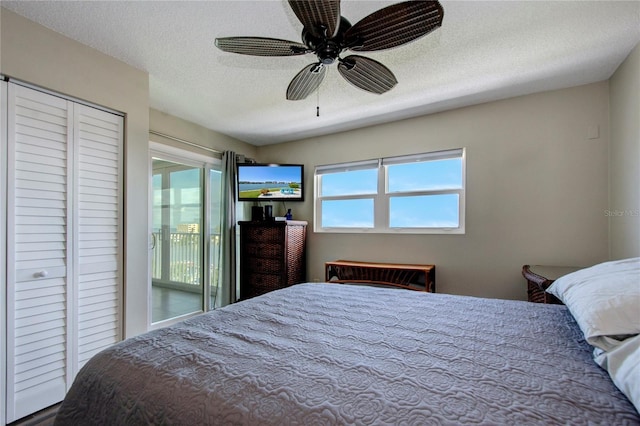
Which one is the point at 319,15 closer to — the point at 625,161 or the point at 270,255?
the point at 625,161

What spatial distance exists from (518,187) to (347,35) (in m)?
2.34

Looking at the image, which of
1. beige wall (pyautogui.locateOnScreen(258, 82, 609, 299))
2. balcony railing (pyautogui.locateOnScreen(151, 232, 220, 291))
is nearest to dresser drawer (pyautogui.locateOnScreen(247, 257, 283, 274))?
balcony railing (pyautogui.locateOnScreen(151, 232, 220, 291))

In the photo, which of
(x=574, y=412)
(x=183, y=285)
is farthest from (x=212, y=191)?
(x=574, y=412)

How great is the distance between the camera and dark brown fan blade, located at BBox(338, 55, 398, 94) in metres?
1.62

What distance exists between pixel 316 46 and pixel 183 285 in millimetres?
3198

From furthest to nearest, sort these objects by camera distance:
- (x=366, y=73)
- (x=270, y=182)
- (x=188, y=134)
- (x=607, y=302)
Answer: (x=270, y=182) → (x=188, y=134) → (x=366, y=73) → (x=607, y=302)

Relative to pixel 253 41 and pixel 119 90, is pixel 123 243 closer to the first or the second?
pixel 119 90

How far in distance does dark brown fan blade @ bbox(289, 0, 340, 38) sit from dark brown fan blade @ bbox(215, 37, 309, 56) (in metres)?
0.15

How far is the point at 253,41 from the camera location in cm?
143

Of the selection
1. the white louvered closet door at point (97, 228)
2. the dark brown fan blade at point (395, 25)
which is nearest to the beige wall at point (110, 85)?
the white louvered closet door at point (97, 228)

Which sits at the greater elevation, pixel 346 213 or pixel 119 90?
pixel 119 90

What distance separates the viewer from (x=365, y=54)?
2135 mm

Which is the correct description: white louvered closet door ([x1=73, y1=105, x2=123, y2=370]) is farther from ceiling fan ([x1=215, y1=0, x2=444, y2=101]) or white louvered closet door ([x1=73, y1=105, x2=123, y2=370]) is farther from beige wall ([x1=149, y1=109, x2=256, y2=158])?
ceiling fan ([x1=215, y1=0, x2=444, y2=101])

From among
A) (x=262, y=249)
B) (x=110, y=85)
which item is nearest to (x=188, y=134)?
(x=110, y=85)
